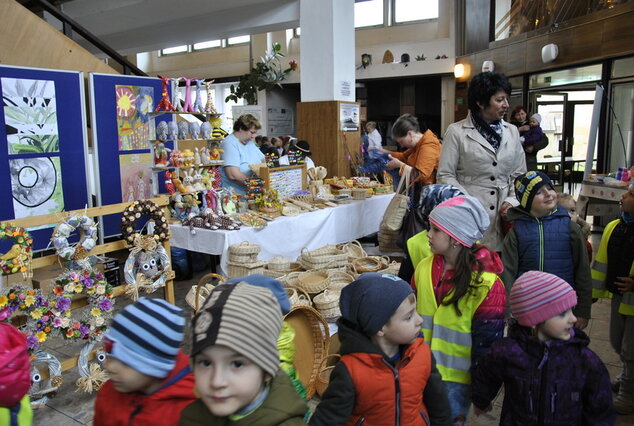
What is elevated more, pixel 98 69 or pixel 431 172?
pixel 98 69

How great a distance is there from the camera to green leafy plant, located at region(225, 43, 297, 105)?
15.6 m

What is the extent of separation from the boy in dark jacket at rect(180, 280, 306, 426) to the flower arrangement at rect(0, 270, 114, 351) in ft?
6.54

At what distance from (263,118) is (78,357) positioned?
13.3 m

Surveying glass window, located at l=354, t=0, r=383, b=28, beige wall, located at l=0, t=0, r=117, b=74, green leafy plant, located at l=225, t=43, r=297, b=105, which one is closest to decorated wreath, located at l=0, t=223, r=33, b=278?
beige wall, located at l=0, t=0, r=117, b=74

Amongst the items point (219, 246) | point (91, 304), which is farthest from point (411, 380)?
point (219, 246)

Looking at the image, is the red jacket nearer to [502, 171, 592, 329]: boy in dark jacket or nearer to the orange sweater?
[502, 171, 592, 329]: boy in dark jacket

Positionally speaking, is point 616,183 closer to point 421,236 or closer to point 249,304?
point 421,236

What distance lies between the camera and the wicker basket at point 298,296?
3.46m

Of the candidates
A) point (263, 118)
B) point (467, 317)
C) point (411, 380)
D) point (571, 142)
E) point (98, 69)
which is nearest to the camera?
point (411, 380)

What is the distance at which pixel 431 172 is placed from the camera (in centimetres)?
451

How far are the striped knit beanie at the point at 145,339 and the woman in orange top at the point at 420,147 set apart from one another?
3.39m

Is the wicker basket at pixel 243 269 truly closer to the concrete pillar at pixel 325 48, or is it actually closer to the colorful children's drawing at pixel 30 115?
the colorful children's drawing at pixel 30 115

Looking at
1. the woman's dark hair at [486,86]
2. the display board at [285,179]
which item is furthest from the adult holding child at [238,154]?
the woman's dark hair at [486,86]

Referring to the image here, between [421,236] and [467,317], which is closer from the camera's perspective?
[467,317]
